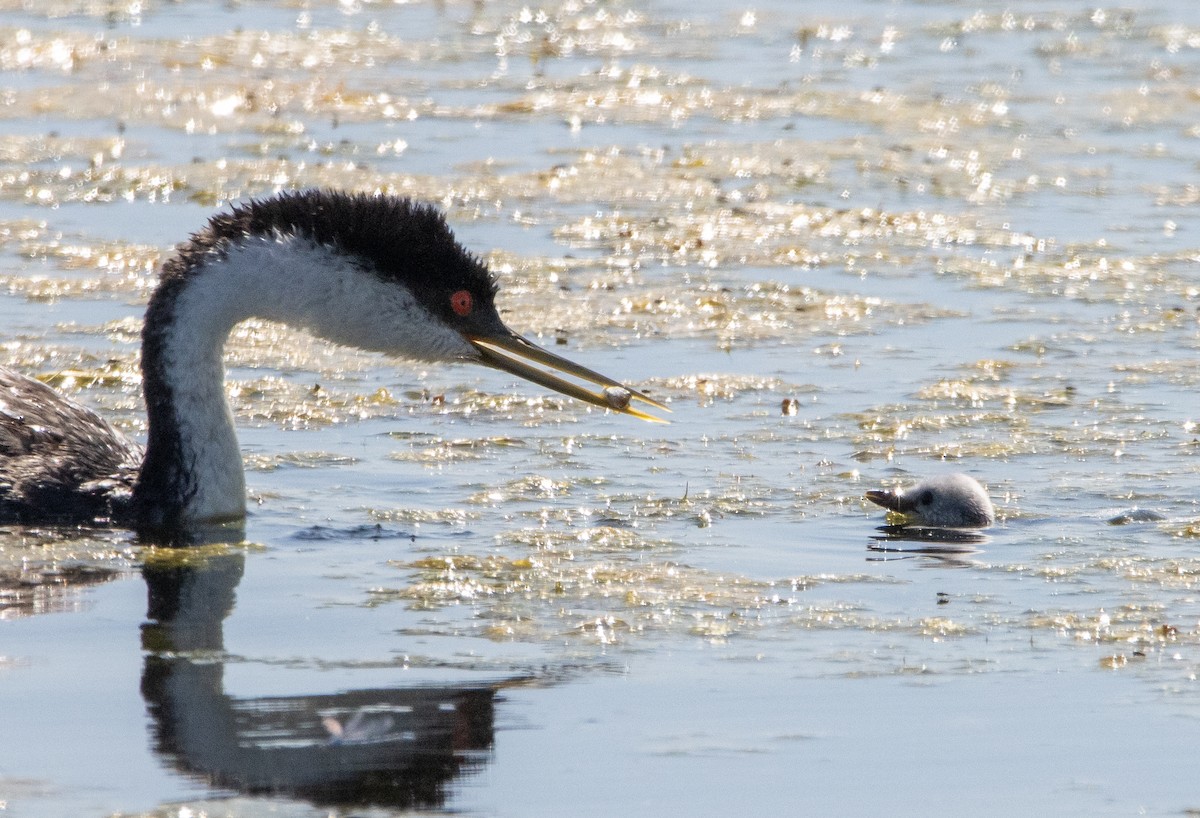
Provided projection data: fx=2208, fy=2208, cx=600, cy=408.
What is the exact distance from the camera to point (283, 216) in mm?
6488

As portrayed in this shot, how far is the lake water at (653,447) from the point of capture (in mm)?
4699

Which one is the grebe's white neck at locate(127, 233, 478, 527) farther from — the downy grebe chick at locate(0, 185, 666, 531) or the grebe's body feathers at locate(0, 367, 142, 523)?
the grebe's body feathers at locate(0, 367, 142, 523)

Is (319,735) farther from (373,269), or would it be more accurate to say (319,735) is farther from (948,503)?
(948,503)

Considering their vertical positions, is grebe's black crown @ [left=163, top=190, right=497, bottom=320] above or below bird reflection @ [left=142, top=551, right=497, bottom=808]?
above

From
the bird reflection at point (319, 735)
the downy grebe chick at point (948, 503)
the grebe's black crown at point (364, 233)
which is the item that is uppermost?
the grebe's black crown at point (364, 233)

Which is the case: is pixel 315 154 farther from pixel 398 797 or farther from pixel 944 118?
pixel 398 797

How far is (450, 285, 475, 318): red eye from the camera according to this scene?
6.72 metres

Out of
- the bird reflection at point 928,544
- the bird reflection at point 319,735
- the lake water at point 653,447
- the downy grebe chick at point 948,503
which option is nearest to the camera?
the bird reflection at point 319,735

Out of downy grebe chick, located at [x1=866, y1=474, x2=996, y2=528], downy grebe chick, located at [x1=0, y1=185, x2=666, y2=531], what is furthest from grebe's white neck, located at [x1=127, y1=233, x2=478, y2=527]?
downy grebe chick, located at [x1=866, y1=474, x2=996, y2=528]

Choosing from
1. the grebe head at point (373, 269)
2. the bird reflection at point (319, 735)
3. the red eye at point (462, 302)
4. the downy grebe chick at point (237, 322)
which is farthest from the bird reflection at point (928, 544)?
the bird reflection at point (319, 735)

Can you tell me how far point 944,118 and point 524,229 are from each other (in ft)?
13.3

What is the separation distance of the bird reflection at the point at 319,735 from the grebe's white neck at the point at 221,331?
1.38m

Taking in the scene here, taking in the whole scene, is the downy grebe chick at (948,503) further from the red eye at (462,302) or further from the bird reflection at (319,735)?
the bird reflection at (319,735)

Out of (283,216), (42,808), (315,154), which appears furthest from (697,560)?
(315,154)
